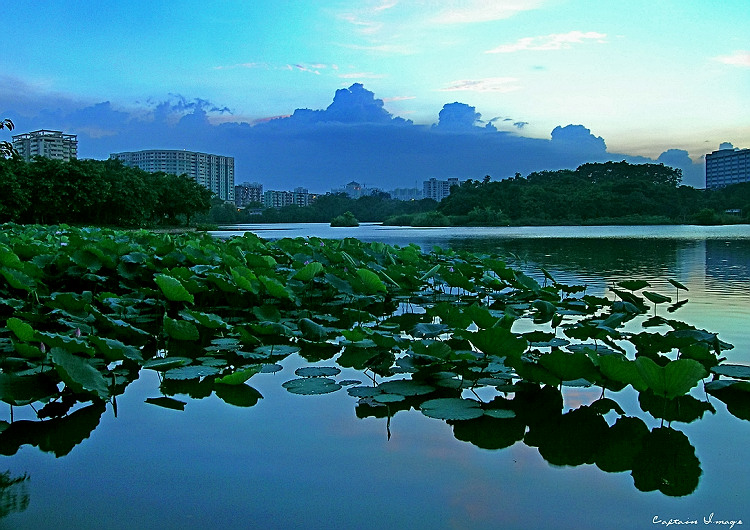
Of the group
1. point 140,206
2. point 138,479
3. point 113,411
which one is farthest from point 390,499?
point 140,206

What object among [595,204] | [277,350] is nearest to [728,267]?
[277,350]

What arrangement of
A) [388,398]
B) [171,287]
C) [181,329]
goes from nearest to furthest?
[388,398]
[181,329]
[171,287]

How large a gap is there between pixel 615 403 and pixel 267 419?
112 centimetres

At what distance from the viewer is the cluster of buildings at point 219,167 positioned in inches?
2034

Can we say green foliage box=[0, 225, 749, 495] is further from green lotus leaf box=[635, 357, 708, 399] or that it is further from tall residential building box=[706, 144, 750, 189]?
tall residential building box=[706, 144, 750, 189]

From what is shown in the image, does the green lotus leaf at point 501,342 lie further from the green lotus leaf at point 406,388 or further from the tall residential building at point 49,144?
the tall residential building at point 49,144

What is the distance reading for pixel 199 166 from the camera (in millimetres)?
82562

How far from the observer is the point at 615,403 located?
2.00 meters

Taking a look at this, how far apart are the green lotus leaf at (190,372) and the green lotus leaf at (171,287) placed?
636mm

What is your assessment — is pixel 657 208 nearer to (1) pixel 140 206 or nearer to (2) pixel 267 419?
(1) pixel 140 206

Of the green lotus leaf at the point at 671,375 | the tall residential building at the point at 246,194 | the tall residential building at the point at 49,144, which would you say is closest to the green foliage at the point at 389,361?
the green lotus leaf at the point at 671,375

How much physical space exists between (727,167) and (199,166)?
65122 millimetres

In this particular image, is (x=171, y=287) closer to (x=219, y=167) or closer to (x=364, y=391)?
(x=364, y=391)

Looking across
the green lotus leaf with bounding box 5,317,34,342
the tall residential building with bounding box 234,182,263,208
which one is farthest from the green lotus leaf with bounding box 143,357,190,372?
the tall residential building with bounding box 234,182,263,208
